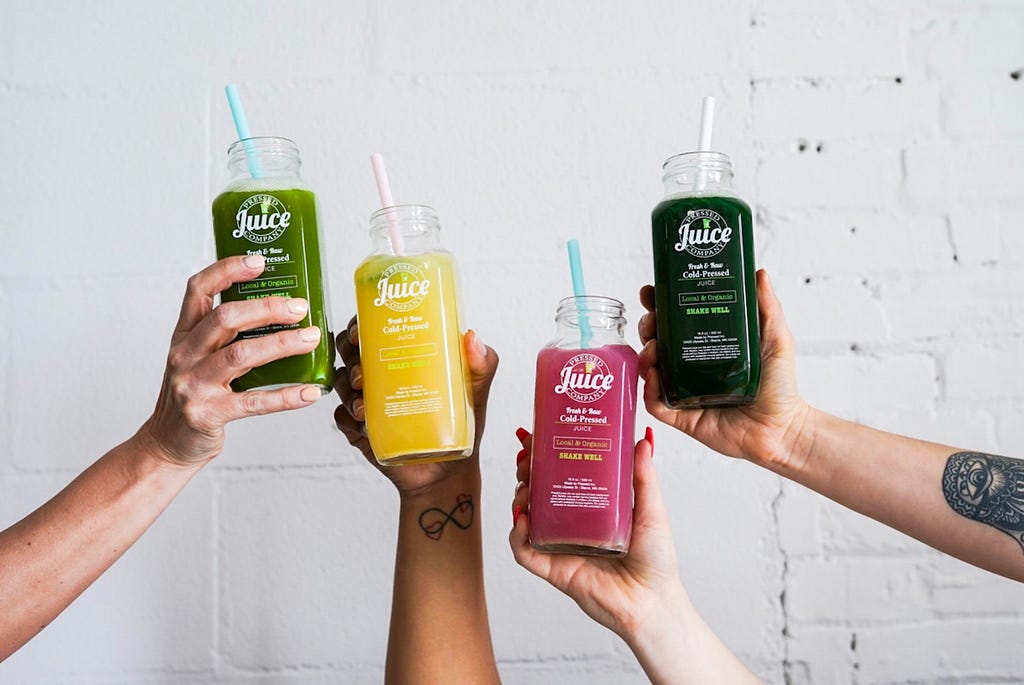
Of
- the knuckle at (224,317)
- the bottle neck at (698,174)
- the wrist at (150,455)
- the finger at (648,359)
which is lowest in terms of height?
the wrist at (150,455)

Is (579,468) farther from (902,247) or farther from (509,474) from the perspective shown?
(902,247)

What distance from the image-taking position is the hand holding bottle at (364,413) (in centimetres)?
109

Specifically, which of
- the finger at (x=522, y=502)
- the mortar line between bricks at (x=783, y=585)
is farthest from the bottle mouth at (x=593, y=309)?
the mortar line between bricks at (x=783, y=585)

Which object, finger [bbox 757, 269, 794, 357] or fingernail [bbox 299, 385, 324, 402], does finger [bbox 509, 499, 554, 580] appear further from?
finger [bbox 757, 269, 794, 357]

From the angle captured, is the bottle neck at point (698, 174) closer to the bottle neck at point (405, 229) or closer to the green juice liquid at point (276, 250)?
the bottle neck at point (405, 229)

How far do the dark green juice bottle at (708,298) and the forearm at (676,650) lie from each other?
255mm

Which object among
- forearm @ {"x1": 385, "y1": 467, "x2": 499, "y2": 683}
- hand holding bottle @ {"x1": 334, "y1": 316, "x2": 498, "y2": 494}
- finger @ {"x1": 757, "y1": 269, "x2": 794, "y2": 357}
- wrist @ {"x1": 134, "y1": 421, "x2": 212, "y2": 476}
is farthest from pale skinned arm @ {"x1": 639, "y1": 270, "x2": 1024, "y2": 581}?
wrist @ {"x1": 134, "y1": 421, "x2": 212, "y2": 476}

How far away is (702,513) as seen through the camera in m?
1.54

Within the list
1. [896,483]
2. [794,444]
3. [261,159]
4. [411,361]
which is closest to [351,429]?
[411,361]

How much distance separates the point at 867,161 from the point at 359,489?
3.48ft

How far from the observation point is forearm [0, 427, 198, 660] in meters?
1.06

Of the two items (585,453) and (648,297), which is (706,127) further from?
(585,453)

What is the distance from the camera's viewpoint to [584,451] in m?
1.01

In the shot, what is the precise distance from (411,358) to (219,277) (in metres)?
0.23
